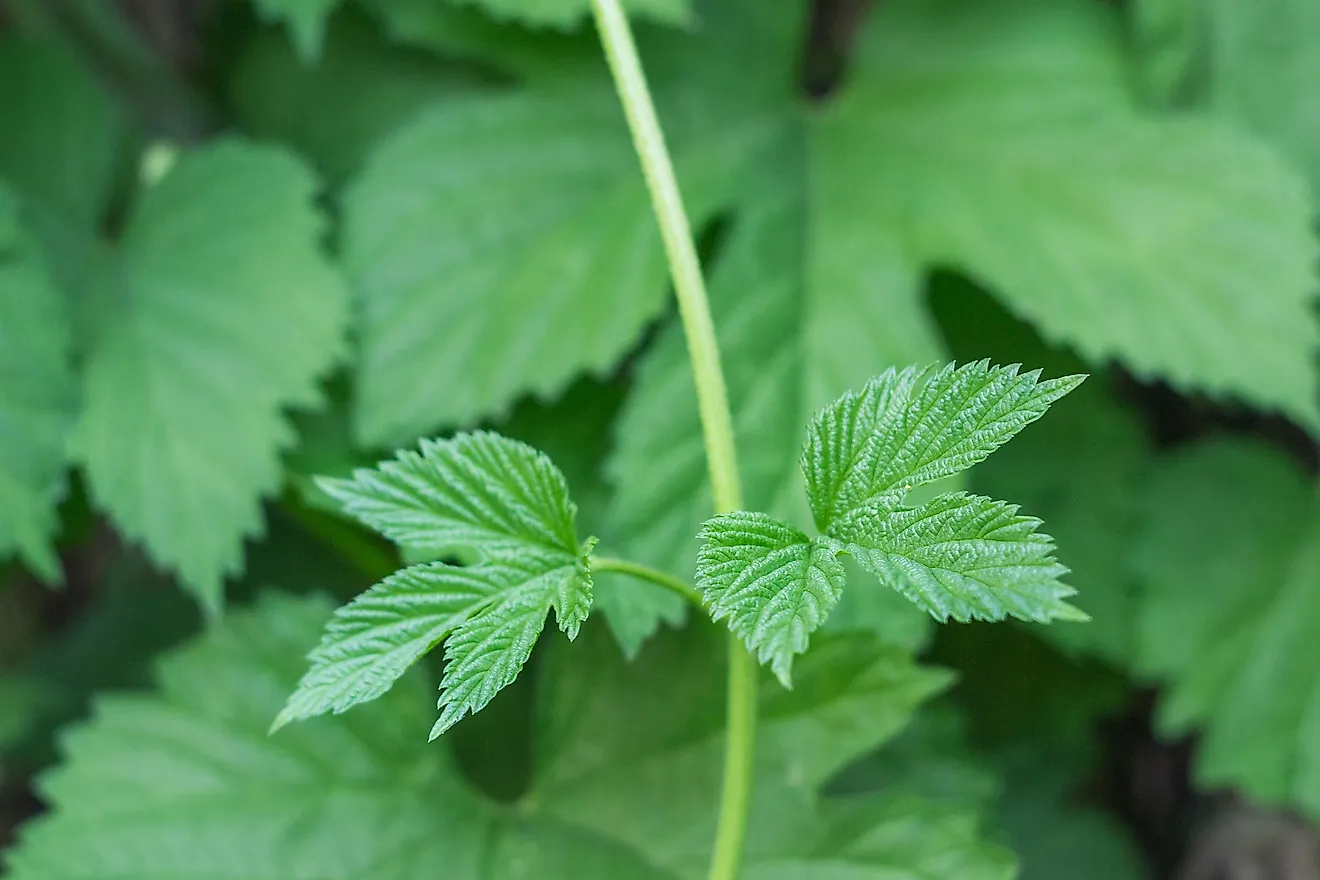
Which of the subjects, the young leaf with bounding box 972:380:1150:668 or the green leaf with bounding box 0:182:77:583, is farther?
the young leaf with bounding box 972:380:1150:668

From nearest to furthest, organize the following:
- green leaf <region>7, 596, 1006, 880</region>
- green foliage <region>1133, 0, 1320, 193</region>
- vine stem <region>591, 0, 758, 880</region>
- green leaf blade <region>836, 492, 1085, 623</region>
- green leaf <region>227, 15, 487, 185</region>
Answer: green leaf blade <region>836, 492, 1085, 623</region>
vine stem <region>591, 0, 758, 880</region>
green leaf <region>7, 596, 1006, 880</region>
green foliage <region>1133, 0, 1320, 193</region>
green leaf <region>227, 15, 487, 185</region>

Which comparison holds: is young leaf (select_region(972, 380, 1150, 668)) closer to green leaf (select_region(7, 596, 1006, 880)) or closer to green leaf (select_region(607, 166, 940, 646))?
green leaf (select_region(607, 166, 940, 646))

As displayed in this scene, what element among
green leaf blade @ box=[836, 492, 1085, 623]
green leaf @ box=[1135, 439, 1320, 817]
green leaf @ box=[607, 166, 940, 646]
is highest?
green leaf @ box=[607, 166, 940, 646]

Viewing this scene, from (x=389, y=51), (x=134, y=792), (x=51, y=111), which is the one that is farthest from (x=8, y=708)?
(x=389, y=51)

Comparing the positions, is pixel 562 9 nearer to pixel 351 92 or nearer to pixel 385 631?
pixel 351 92

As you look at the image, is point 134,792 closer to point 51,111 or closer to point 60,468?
point 60,468

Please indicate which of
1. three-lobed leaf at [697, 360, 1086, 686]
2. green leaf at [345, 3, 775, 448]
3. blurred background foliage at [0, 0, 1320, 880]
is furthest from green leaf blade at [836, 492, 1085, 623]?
green leaf at [345, 3, 775, 448]

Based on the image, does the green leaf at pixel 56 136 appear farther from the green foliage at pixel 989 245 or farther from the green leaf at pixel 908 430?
the green leaf at pixel 908 430
